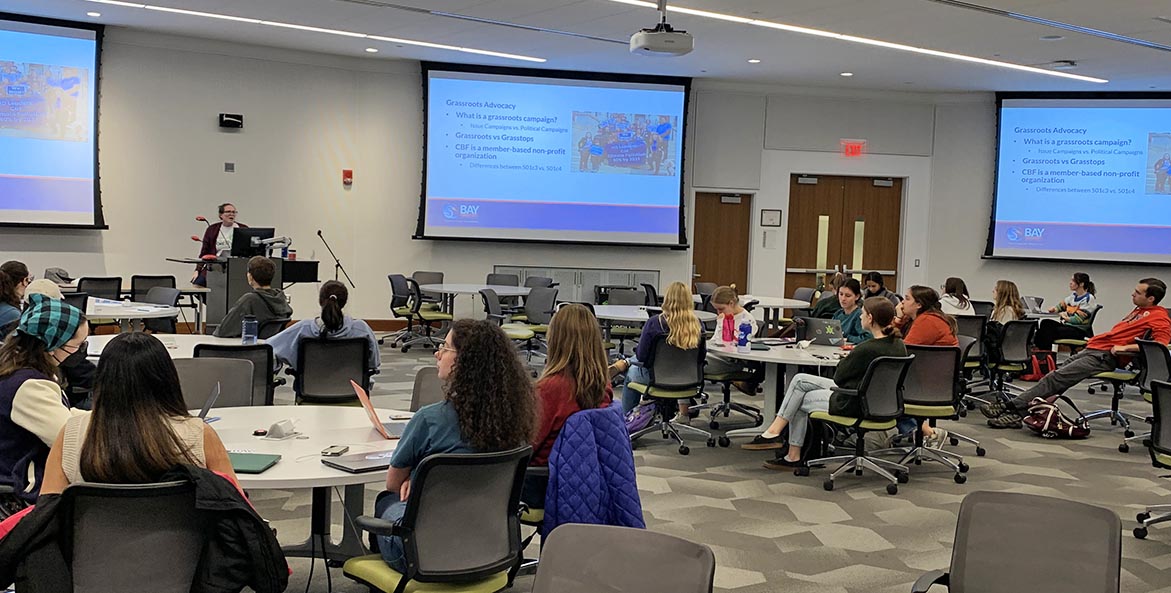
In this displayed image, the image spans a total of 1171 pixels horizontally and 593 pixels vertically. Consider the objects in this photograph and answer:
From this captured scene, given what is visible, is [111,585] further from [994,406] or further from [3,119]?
[3,119]

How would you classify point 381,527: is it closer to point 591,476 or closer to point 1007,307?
point 591,476

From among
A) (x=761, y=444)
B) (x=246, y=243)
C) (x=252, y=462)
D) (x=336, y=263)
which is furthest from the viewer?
(x=336, y=263)

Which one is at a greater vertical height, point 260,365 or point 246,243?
point 246,243

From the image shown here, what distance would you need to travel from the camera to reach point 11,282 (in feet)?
20.0

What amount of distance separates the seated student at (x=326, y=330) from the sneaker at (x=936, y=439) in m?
3.94

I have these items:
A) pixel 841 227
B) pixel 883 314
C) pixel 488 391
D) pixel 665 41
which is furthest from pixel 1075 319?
pixel 488 391

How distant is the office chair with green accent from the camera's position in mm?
6168

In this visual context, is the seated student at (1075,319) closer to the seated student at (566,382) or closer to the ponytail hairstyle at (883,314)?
the ponytail hairstyle at (883,314)

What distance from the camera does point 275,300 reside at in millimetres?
6871

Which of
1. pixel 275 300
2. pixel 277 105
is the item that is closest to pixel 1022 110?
pixel 277 105

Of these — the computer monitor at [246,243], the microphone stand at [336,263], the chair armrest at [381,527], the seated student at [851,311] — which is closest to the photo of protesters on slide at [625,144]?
the microphone stand at [336,263]

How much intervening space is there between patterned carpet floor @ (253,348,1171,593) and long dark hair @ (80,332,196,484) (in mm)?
1926

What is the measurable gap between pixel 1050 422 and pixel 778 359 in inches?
115

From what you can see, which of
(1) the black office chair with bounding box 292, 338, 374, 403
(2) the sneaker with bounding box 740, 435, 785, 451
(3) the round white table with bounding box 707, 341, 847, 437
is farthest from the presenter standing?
(2) the sneaker with bounding box 740, 435, 785, 451
